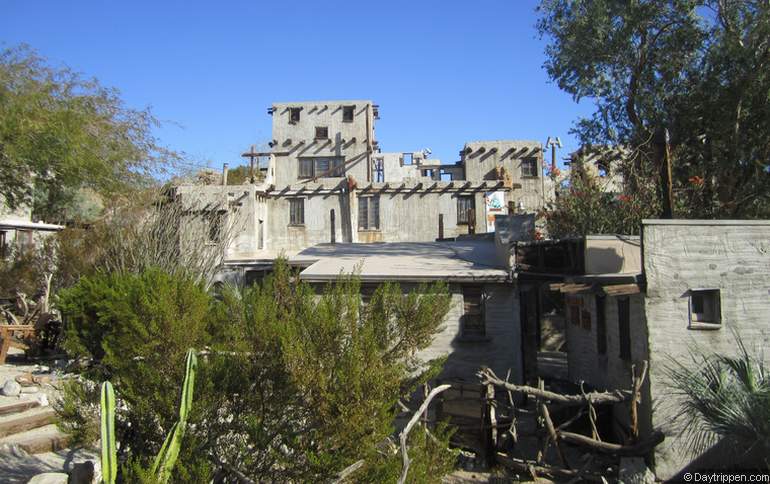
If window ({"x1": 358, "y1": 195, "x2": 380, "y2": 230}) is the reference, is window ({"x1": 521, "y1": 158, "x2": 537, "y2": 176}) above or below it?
above

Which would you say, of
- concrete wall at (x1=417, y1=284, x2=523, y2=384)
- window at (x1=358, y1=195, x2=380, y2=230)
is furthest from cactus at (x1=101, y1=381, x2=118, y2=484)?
window at (x1=358, y1=195, x2=380, y2=230)

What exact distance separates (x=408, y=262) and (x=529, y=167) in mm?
22927

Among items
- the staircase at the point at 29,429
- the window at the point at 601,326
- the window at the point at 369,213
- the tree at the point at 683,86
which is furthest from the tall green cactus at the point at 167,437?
the window at the point at 369,213

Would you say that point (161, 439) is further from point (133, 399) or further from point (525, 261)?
point (525, 261)

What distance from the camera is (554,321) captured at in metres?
25.1

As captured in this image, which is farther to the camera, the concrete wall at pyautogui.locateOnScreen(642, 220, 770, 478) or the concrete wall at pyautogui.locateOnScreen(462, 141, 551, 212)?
the concrete wall at pyautogui.locateOnScreen(462, 141, 551, 212)

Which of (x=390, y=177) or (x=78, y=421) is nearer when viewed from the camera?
(x=78, y=421)

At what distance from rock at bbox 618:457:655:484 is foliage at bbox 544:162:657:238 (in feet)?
26.8

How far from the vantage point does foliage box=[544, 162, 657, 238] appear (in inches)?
664

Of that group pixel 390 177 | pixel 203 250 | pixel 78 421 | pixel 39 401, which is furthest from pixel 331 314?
pixel 390 177

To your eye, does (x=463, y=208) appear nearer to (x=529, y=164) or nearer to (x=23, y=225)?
(x=529, y=164)

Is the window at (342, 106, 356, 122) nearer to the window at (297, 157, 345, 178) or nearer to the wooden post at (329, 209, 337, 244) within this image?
the window at (297, 157, 345, 178)

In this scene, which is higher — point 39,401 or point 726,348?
→ point 726,348

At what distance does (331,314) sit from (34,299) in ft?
77.8
